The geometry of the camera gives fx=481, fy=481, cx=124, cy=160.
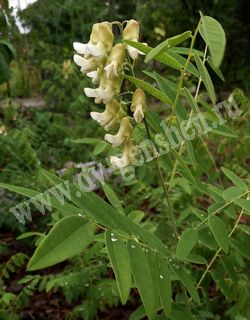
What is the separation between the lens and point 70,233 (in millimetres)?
745

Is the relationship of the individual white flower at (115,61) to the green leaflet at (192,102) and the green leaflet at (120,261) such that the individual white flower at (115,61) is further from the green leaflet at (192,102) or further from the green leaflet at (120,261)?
the green leaflet at (120,261)

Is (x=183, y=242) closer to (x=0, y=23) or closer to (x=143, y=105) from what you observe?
(x=143, y=105)

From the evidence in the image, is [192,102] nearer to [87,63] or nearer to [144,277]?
[87,63]

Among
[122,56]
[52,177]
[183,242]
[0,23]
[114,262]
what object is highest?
[0,23]

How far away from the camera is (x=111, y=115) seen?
3.34 ft

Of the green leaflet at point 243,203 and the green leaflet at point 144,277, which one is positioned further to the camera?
the green leaflet at point 243,203

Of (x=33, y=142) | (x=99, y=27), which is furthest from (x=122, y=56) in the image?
(x=33, y=142)

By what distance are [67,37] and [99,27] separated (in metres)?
3.81

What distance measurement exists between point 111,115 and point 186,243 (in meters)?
0.32

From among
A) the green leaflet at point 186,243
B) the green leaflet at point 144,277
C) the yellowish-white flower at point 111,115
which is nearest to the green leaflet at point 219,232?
the green leaflet at point 186,243

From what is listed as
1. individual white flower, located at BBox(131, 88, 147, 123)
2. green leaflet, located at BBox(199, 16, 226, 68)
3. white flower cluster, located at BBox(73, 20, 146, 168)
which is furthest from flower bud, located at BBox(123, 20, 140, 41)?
green leaflet, located at BBox(199, 16, 226, 68)

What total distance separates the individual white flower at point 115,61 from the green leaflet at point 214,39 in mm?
185

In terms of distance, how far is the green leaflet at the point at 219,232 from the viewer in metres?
1.03

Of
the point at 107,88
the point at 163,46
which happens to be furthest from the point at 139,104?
the point at 163,46
